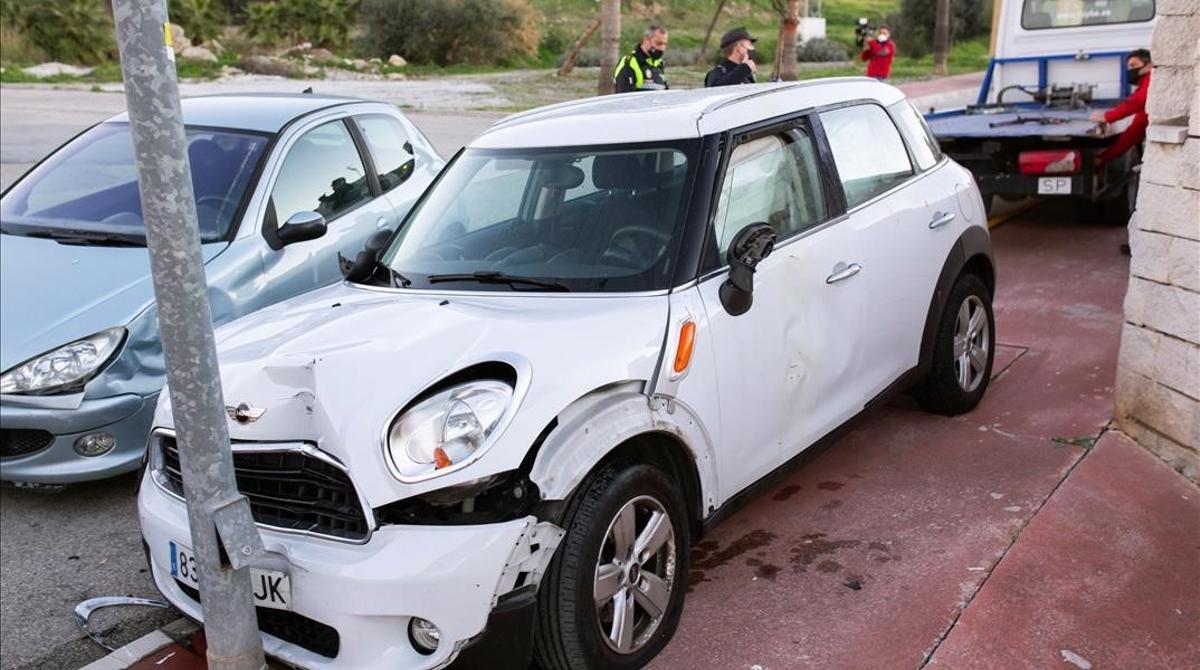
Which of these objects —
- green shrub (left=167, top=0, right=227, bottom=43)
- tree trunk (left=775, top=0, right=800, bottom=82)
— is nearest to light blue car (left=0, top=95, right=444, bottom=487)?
tree trunk (left=775, top=0, right=800, bottom=82)

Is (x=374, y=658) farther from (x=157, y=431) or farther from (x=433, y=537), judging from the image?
(x=157, y=431)

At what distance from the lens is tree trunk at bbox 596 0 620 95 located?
1703 centimetres

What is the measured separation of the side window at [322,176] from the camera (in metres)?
5.86

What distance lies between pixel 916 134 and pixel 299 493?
140 inches

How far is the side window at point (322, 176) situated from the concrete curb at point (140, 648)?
247 cm

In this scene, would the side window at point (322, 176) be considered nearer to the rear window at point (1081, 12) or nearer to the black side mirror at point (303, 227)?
the black side mirror at point (303, 227)

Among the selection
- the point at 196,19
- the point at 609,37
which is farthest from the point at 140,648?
the point at 196,19

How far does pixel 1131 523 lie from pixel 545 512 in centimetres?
263

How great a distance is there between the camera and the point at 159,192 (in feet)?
9.11

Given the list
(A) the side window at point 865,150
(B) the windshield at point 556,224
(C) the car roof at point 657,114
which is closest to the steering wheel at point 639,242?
(B) the windshield at point 556,224

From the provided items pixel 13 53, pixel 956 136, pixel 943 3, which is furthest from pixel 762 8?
pixel 956 136

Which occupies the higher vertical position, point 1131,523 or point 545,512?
point 545,512

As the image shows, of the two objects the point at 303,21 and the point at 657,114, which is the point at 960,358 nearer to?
the point at 657,114

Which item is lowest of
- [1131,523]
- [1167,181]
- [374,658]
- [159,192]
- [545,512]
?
[1131,523]
